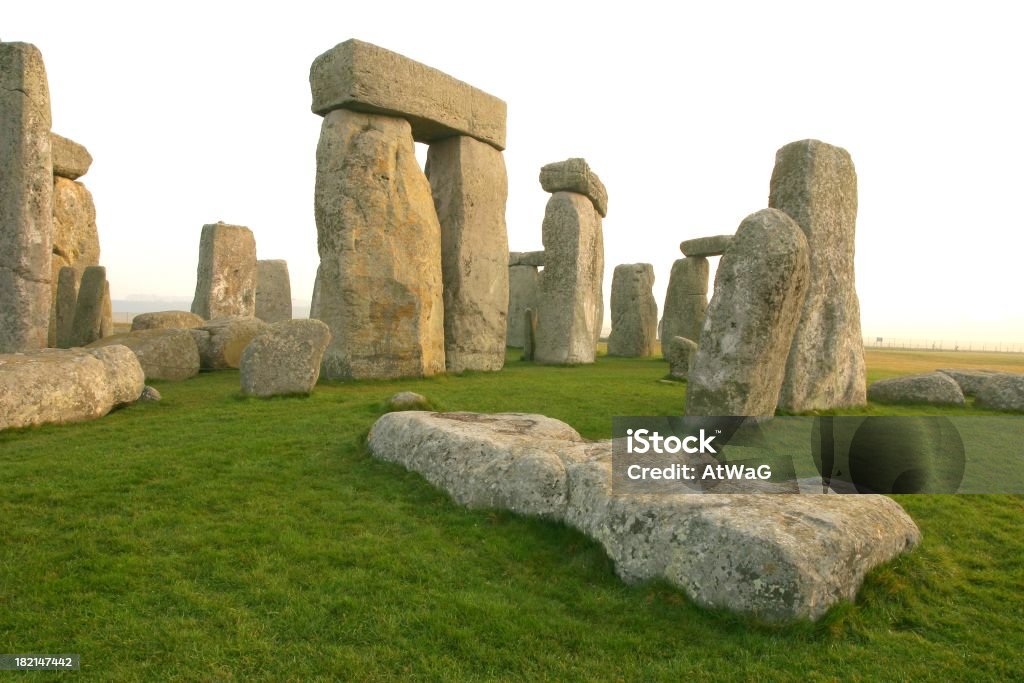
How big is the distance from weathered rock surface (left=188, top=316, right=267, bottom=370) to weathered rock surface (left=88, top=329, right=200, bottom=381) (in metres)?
0.70

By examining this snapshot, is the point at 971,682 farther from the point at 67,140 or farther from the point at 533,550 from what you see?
the point at 67,140

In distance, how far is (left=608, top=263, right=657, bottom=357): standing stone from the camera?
20.8 m

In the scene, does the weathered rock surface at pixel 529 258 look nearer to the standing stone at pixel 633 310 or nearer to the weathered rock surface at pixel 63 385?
the standing stone at pixel 633 310

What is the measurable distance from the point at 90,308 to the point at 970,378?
52.2 ft

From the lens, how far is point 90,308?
43.6 feet

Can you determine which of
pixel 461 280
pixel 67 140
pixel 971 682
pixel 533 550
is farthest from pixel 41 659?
pixel 67 140

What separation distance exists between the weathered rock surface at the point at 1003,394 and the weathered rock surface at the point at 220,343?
12009 mm

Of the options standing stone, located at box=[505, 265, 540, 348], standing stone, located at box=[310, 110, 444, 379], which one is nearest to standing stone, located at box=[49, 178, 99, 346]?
standing stone, located at box=[310, 110, 444, 379]

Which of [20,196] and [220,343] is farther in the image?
[220,343]

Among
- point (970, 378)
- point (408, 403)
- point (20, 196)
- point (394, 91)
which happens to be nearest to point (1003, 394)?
point (970, 378)

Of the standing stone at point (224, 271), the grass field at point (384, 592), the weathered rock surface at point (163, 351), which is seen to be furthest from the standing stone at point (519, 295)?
the grass field at point (384, 592)

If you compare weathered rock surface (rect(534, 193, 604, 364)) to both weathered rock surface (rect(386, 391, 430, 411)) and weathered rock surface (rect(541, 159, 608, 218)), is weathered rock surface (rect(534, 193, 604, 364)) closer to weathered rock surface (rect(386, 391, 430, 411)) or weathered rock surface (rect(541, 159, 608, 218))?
weathered rock surface (rect(541, 159, 608, 218))

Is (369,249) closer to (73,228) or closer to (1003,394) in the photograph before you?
(73,228)

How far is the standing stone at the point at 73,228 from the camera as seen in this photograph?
15.5m
